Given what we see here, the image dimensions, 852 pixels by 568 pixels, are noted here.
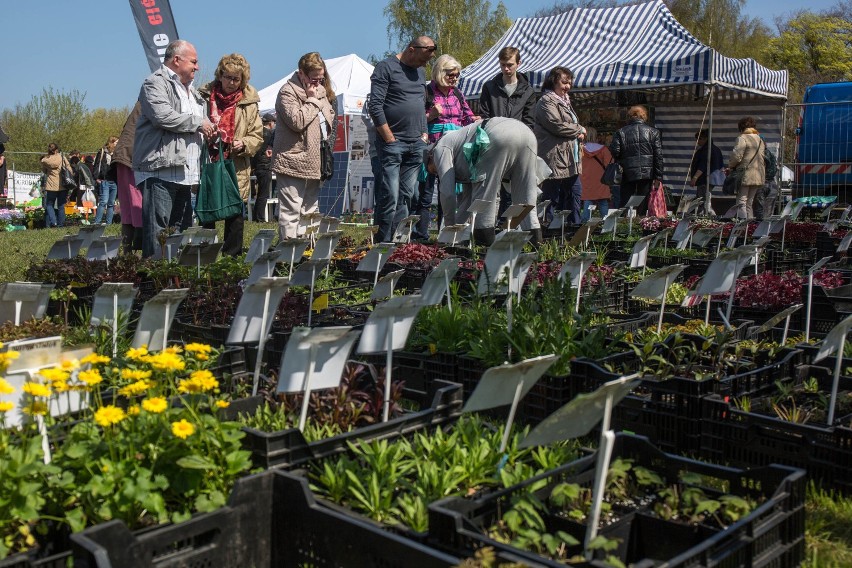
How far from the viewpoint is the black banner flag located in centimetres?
1165

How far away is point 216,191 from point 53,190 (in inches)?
466

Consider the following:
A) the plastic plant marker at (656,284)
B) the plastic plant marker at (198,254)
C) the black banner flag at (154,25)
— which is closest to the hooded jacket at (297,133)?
the plastic plant marker at (198,254)

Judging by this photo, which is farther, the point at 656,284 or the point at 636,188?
the point at 636,188

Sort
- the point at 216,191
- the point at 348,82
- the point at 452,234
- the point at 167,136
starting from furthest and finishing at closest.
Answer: the point at 348,82
the point at 216,191
the point at 167,136
the point at 452,234

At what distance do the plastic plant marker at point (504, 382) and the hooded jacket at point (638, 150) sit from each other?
8.68 m

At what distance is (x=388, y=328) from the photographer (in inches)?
117

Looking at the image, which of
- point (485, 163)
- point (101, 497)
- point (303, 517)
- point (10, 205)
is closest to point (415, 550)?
point (303, 517)

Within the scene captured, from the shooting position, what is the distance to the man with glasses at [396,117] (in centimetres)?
847

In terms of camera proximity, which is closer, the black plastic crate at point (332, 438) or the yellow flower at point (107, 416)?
the yellow flower at point (107, 416)

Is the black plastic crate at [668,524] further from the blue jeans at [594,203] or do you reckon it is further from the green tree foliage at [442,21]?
the green tree foliage at [442,21]

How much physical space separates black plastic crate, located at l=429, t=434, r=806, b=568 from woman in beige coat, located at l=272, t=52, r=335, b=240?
5.71 m

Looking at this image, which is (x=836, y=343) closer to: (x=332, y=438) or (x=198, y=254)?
(x=332, y=438)

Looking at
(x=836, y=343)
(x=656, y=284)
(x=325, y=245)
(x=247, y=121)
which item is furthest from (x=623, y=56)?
(x=836, y=343)

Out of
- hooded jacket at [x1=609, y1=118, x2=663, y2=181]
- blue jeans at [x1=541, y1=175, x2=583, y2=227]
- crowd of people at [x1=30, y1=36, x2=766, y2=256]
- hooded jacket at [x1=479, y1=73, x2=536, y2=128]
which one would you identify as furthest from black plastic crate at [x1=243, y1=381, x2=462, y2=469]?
hooded jacket at [x1=609, y1=118, x2=663, y2=181]
